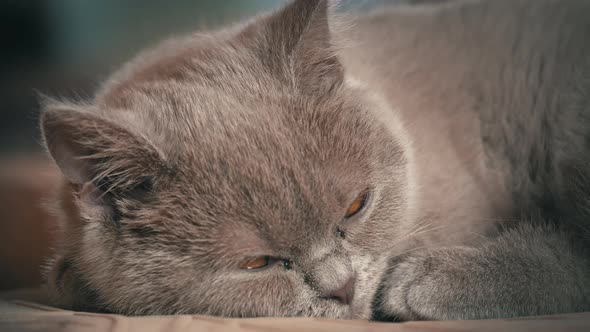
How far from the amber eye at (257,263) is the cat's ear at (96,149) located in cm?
29

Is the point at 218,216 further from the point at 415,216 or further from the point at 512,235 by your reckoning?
the point at 512,235

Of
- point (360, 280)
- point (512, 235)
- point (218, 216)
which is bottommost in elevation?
point (512, 235)

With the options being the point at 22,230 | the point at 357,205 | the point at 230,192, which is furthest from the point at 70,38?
the point at 357,205

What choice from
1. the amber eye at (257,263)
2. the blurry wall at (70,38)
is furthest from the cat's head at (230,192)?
the blurry wall at (70,38)

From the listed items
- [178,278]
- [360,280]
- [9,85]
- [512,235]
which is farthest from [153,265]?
[9,85]

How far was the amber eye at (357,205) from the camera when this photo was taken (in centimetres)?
126

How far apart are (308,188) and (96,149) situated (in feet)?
1.50

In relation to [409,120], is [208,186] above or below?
above

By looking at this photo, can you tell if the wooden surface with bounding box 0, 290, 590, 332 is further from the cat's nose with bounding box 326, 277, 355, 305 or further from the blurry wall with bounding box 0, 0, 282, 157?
the blurry wall with bounding box 0, 0, 282, 157

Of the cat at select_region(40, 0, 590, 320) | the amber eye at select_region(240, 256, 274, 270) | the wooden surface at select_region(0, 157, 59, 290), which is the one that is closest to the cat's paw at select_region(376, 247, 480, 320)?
the cat at select_region(40, 0, 590, 320)

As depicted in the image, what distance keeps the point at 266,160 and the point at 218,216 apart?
0.16 meters

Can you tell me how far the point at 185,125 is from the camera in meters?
1.21

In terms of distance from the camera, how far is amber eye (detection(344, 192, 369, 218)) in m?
1.26

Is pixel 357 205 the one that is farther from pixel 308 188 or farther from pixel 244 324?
pixel 244 324
